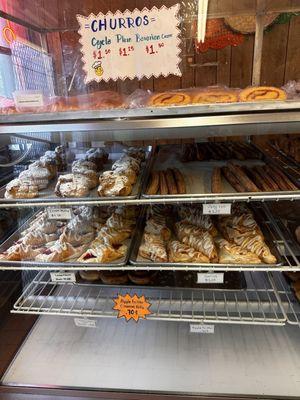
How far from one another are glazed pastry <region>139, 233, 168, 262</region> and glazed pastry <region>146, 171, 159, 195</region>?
28cm

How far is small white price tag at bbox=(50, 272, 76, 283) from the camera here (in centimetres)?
164

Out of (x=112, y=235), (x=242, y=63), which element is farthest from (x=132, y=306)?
(x=242, y=63)

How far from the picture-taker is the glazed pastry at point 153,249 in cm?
151

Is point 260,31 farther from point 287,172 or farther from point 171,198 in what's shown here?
point 171,198

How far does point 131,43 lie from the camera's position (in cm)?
129

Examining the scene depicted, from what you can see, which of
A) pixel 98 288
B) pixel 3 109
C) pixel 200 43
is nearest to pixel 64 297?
pixel 98 288

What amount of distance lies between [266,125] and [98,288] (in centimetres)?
133

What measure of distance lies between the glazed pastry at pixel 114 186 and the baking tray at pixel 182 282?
0.56 m

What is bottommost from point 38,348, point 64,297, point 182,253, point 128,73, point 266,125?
point 38,348

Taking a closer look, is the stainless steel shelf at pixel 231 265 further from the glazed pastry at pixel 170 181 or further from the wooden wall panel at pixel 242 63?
the wooden wall panel at pixel 242 63

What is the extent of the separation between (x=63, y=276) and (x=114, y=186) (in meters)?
0.58

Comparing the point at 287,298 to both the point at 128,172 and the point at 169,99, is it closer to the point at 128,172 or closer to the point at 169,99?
the point at 128,172

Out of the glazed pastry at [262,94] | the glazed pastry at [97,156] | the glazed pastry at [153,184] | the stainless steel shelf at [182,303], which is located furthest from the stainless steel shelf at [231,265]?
the glazed pastry at [262,94]

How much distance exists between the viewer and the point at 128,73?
1344 millimetres
